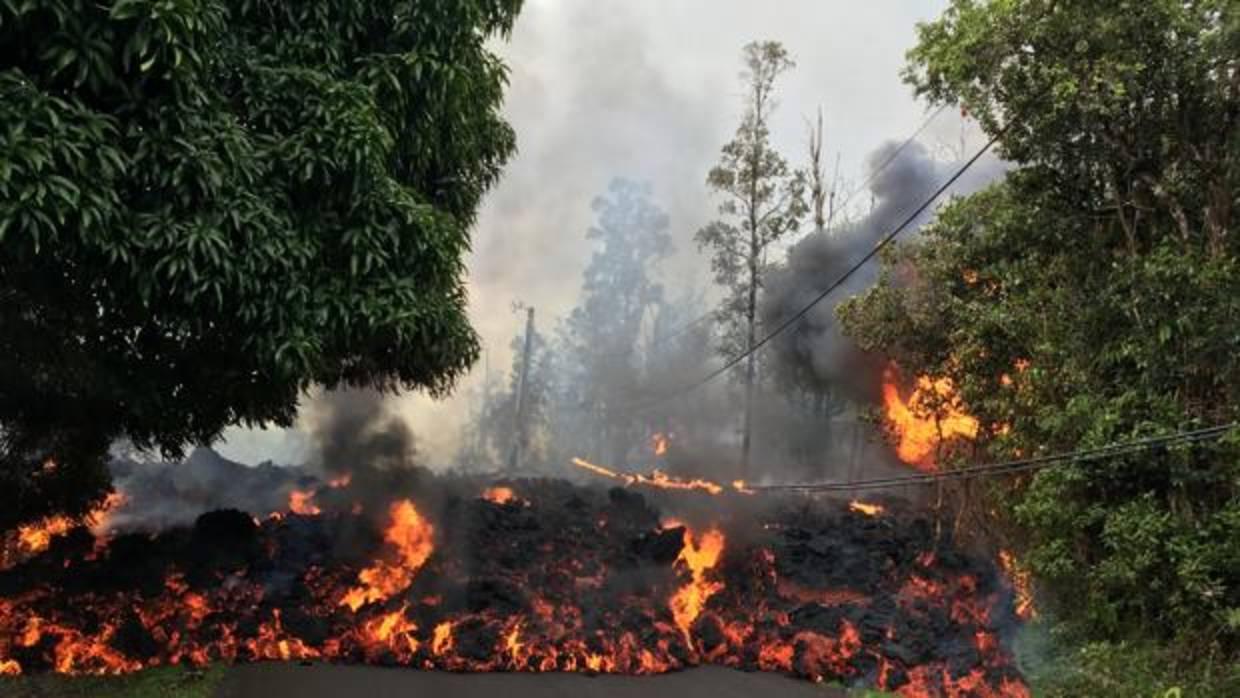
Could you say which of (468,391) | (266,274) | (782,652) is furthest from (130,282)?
(468,391)

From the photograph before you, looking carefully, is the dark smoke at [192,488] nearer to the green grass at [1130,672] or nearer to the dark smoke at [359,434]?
the dark smoke at [359,434]

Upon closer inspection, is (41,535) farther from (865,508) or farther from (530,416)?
(530,416)

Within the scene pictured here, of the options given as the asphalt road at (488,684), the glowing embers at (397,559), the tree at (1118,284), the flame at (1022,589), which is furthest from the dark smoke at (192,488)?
the tree at (1118,284)

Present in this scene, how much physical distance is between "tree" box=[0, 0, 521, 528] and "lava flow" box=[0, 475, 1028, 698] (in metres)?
5.65

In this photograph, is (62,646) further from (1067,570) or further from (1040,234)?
(1040,234)

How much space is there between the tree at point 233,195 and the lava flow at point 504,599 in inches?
222

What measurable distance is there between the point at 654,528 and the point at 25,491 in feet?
44.9

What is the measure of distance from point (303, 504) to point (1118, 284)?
18360 millimetres

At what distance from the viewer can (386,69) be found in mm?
8297

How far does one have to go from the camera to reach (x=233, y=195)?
23.5 feet

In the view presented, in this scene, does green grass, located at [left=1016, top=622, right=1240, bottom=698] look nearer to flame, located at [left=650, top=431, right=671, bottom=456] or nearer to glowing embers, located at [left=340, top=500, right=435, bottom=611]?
glowing embers, located at [left=340, top=500, right=435, bottom=611]

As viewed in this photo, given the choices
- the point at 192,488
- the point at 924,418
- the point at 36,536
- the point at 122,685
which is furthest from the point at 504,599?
the point at 192,488

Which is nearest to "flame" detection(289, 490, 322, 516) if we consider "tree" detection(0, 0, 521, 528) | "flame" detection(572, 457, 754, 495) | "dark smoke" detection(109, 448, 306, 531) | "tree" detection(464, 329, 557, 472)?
"dark smoke" detection(109, 448, 306, 531)

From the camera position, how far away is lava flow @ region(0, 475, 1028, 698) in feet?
48.9
